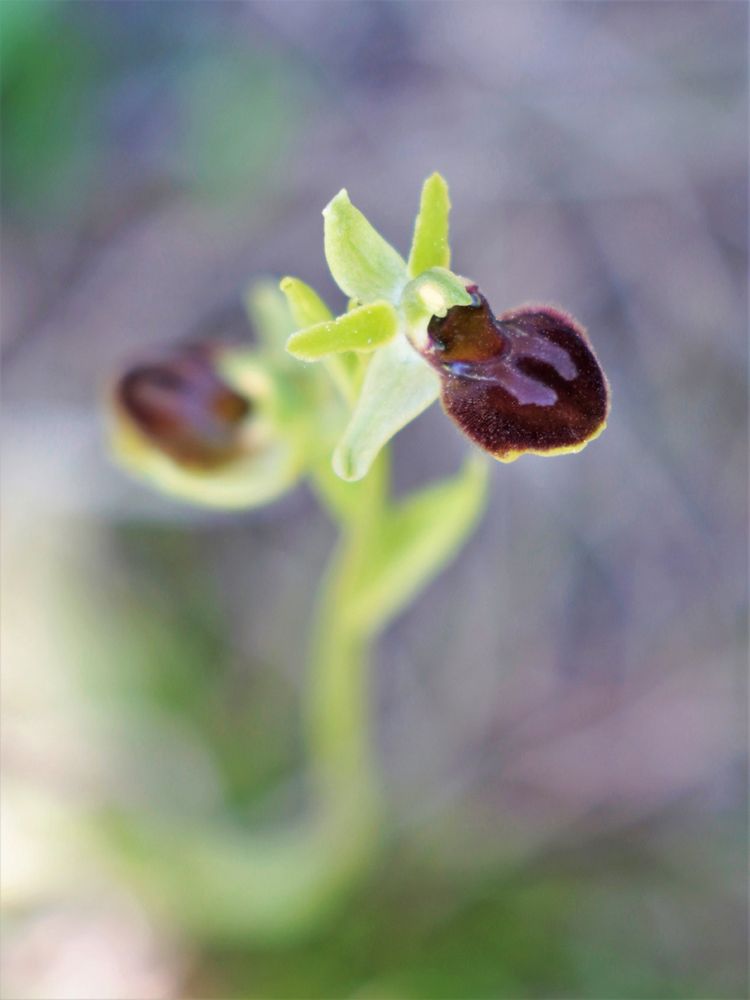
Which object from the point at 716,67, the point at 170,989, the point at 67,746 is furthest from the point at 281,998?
the point at 716,67

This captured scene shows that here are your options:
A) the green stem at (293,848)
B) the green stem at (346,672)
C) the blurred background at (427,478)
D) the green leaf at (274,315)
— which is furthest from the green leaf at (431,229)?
the blurred background at (427,478)

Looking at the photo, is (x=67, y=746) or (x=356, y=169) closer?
(x=67, y=746)

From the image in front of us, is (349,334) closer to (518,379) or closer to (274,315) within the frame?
(518,379)

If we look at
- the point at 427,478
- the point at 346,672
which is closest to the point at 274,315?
the point at 346,672

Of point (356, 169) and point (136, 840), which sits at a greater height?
point (356, 169)

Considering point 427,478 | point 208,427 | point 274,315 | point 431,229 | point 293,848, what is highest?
point 427,478

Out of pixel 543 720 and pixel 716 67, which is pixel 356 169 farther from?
pixel 543 720

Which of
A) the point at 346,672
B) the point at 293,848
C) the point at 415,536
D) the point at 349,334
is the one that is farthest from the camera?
the point at 293,848
